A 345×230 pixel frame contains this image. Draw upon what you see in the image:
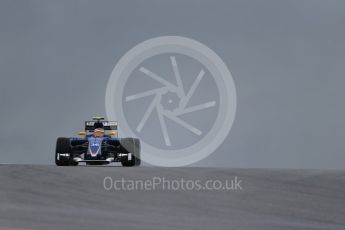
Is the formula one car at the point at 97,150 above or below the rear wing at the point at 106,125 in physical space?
below

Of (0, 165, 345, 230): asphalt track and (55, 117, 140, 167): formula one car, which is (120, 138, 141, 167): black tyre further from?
(0, 165, 345, 230): asphalt track

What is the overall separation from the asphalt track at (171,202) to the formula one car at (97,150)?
520 centimetres

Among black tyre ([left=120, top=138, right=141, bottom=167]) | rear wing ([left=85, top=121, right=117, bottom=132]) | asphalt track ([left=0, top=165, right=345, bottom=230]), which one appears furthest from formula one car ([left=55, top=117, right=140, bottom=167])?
asphalt track ([left=0, top=165, right=345, bottom=230])

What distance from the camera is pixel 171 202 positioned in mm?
14781

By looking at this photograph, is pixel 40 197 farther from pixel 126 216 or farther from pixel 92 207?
pixel 126 216

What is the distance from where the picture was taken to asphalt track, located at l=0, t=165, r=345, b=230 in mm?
11938

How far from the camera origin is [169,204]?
571 inches

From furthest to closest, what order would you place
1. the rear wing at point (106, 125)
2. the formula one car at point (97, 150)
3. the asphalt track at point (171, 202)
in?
the rear wing at point (106, 125) < the formula one car at point (97, 150) < the asphalt track at point (171, 202)

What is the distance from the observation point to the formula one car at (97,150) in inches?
1011

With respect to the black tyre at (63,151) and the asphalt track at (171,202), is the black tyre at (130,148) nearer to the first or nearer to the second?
the black tyre at (63,151)

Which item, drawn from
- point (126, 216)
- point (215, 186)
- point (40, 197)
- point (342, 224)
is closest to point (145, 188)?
→ point (215, 186)

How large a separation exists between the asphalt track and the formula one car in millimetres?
5202

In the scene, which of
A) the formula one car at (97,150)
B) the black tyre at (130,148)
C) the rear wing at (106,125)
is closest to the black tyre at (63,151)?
the formula one car at (97,150)

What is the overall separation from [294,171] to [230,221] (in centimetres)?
872
